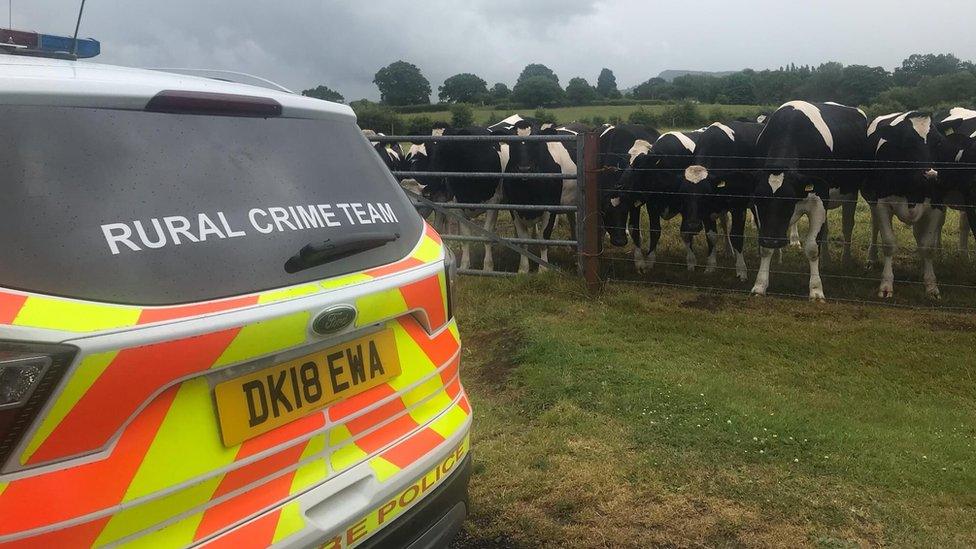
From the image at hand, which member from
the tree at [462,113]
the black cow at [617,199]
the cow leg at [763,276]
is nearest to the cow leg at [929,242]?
the cow leg at [763,276]

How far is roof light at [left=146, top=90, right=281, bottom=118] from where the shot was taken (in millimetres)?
1824

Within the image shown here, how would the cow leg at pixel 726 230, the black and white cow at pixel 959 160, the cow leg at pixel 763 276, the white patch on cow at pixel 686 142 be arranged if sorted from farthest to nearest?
the cow leg at pixel 726 230 < the white patch on cow at pixel 686 142 < the cow leg at pixel 763 276 < the black and white cow at pixel 959 160

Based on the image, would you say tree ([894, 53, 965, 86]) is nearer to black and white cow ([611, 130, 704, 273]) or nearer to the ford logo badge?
black and white cow ([611, 130, 704, 273])

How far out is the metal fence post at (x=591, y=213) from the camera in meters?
6.95

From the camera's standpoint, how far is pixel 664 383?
15.2 feet

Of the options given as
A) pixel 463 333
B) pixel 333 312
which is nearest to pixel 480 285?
pixel 463 333

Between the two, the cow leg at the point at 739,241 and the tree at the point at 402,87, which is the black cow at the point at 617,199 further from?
the tree at the point at 402,87

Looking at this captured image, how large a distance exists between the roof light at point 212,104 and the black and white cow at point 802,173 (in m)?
6.21

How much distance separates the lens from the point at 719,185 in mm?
7840

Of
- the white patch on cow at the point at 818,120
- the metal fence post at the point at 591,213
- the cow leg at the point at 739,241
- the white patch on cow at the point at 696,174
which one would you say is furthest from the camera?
the cow leg at the point at 739,241

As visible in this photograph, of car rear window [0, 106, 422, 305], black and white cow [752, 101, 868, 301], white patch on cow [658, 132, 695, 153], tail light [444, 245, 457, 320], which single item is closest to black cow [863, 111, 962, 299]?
black and white cow [752, 101, 868, 301]

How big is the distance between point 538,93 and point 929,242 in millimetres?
36897

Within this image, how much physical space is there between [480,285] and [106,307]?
641 centimetres

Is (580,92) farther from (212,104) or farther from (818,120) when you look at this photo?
(212,104)
